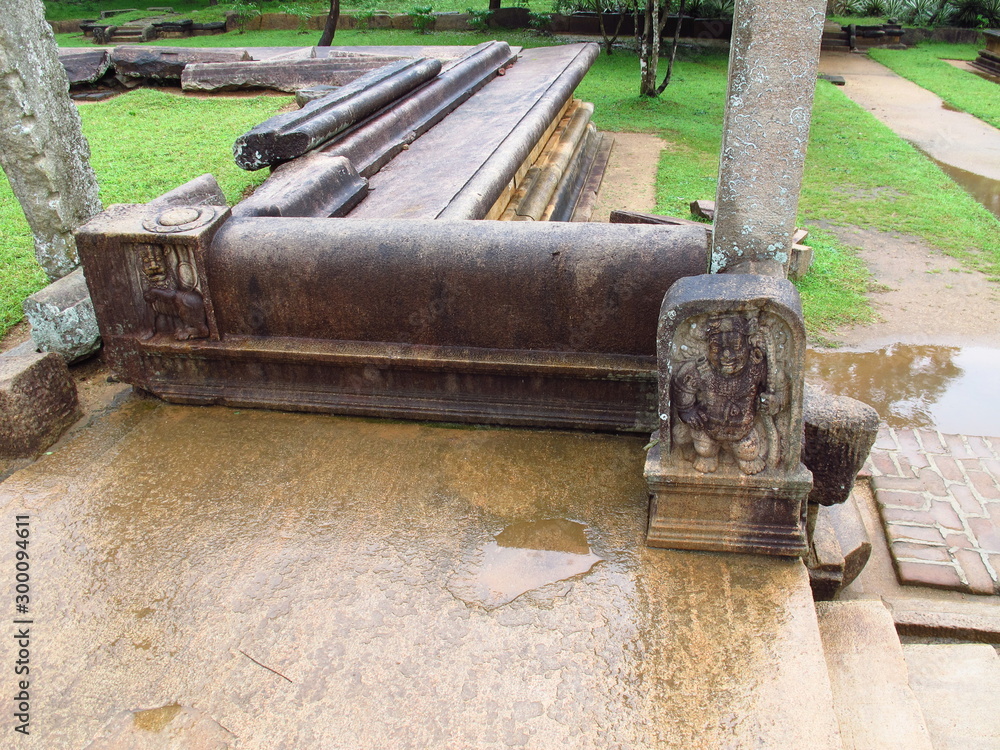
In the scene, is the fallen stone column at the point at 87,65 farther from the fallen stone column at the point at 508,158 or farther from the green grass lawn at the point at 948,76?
the green grass lawn at the point at 948,76

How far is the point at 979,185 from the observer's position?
7891 millimetres

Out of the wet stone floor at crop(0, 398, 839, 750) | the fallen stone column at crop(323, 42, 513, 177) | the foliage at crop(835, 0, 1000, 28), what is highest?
the foliage at crop(835, 0, 1000, 28)

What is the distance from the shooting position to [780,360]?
224 centimetres

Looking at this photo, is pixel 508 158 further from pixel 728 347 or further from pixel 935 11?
pixel 935 11

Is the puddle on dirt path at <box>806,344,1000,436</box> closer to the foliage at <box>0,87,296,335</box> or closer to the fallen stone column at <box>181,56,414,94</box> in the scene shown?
the foliage at <box>0,87,296,335</box>

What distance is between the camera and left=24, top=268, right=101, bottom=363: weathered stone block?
3570mm

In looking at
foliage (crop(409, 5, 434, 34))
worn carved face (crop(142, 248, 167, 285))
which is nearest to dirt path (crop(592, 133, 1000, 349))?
worn carved face (crop(142, 248, 167, 285))

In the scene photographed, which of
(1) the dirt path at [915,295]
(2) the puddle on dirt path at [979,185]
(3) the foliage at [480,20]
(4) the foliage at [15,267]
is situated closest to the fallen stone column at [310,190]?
(4) the foliage at [15,267]

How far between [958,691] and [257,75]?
1040cm

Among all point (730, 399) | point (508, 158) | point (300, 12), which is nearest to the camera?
point (730, 399)

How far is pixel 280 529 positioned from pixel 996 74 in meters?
16.5

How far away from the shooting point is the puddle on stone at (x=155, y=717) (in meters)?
2.00

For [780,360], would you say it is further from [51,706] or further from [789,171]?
[51,706]

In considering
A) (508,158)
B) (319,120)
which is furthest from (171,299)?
(508,158)
